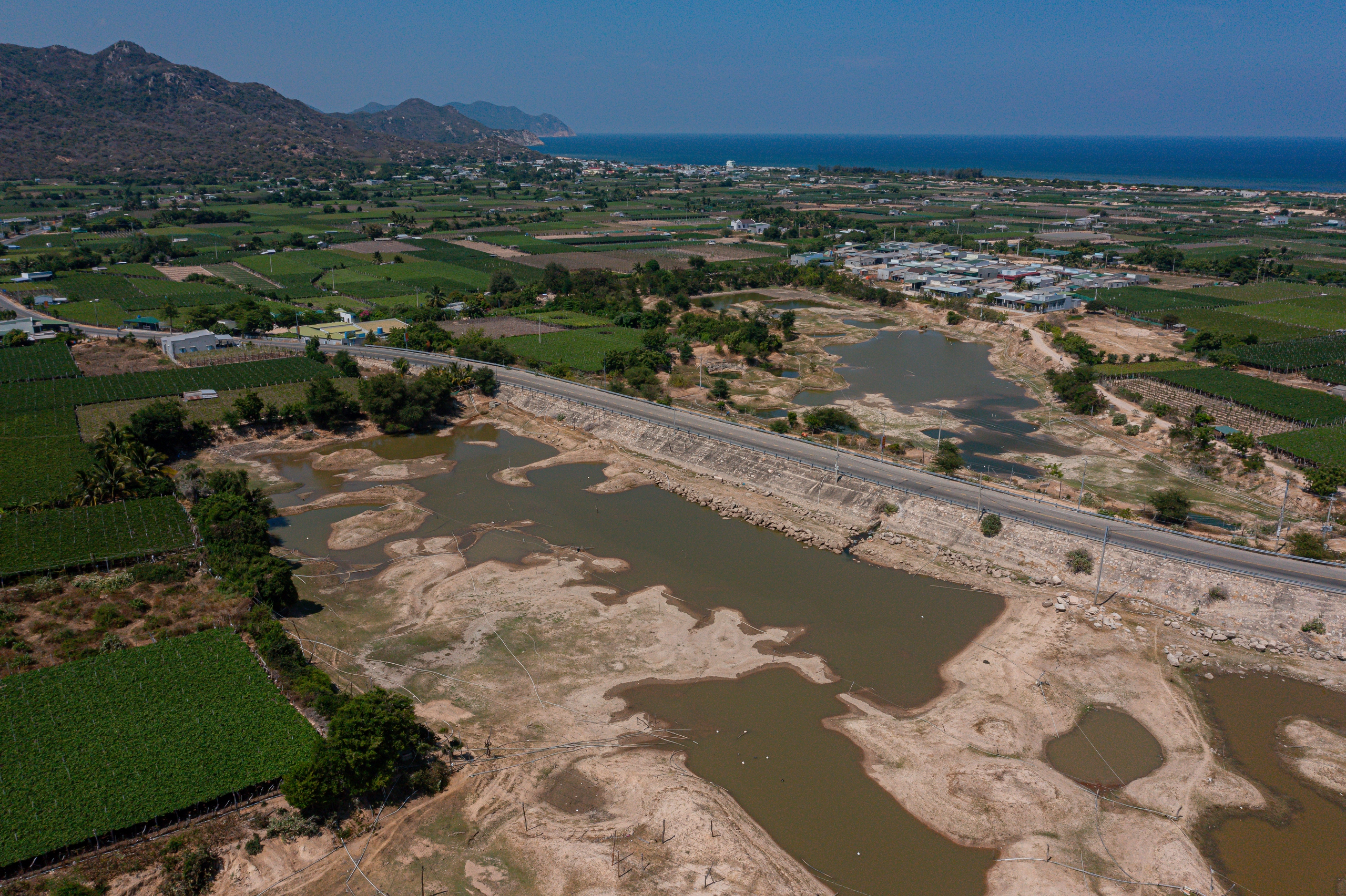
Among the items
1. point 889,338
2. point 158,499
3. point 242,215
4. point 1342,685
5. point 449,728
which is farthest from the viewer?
point 242,215

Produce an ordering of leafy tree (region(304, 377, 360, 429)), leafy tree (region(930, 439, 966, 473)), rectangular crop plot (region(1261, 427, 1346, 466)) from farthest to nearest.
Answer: leafy tree (region(304, 377, 360, 429))
rectangular crop plot (region(1261, 427, 1346, 466))
leafy tree (region(930, 439, 966, 473))

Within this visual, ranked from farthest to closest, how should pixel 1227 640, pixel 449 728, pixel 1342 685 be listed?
pixel 1227 640
pixel 1342 685
pixel 449 728

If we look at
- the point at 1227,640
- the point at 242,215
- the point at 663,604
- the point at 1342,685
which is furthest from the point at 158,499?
the point at 242,215

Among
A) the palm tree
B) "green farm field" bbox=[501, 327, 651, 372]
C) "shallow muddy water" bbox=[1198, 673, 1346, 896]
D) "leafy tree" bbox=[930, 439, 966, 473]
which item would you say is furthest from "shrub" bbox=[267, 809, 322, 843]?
"green farm field" bbox=[501, 327, 651, 372]

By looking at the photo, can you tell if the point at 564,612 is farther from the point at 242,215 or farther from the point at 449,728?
the point at 242,215

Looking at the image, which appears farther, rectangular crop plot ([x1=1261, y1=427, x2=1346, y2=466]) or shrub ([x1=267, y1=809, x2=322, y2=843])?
rectangular crop plot ([x1=1261, y1=427, x2=1346, y2=466])

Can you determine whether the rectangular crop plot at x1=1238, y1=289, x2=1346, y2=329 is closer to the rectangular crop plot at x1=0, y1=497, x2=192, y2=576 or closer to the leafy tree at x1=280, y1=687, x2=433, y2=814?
the leafy tree at x1=280, y1=687, x2=433, y2=814

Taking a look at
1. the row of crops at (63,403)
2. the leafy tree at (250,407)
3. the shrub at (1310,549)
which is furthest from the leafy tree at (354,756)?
the shrub at (1310,549)
